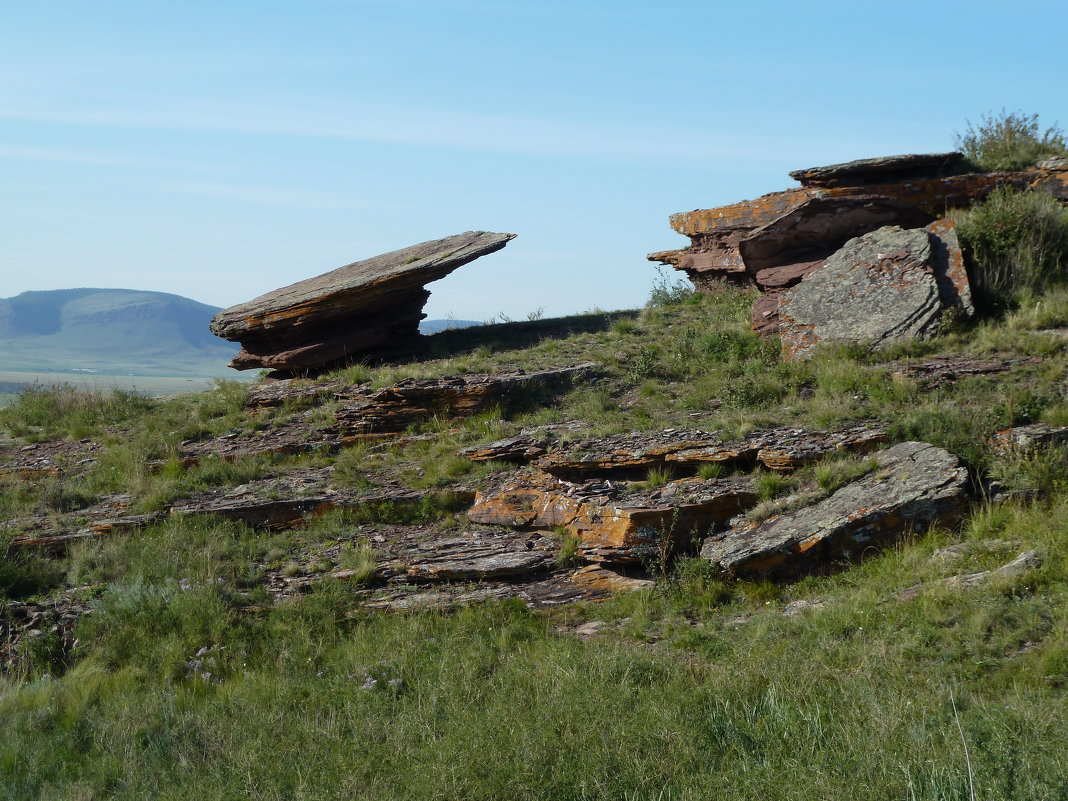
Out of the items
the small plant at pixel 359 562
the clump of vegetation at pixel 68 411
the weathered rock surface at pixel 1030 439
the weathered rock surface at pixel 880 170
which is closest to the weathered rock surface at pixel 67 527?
the small plant at pixel 359 562

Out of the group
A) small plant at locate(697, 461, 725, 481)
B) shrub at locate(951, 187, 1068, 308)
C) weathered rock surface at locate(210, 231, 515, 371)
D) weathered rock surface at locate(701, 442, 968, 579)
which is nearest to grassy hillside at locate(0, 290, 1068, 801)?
weathered rock surface at locate(701, 442, 968, 579)

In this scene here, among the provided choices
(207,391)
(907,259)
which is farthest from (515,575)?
(207,391)

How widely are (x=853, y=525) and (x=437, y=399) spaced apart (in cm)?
610

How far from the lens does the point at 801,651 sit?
590 cm

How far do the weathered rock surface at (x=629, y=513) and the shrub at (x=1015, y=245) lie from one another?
541 centimetres

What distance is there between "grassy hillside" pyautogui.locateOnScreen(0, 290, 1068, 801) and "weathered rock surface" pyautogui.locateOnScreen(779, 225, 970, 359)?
411mm

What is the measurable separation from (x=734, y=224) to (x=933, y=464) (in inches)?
314

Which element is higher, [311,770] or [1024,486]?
[1024,486]

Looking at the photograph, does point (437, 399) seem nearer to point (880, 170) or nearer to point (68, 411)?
point (68, 411)

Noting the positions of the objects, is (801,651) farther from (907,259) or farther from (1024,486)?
(907,259)

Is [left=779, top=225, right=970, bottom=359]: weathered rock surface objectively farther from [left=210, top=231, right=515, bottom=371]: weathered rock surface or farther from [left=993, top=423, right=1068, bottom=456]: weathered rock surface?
[left=210, top=231, right=515, bottom=371]: weathered rock surface

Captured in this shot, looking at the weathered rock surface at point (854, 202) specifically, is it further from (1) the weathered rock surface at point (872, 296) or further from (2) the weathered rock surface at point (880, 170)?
(1) the weathered rock surface at point (872, 296)

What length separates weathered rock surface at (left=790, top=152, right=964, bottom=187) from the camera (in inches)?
502

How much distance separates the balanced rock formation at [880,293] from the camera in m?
10.5
